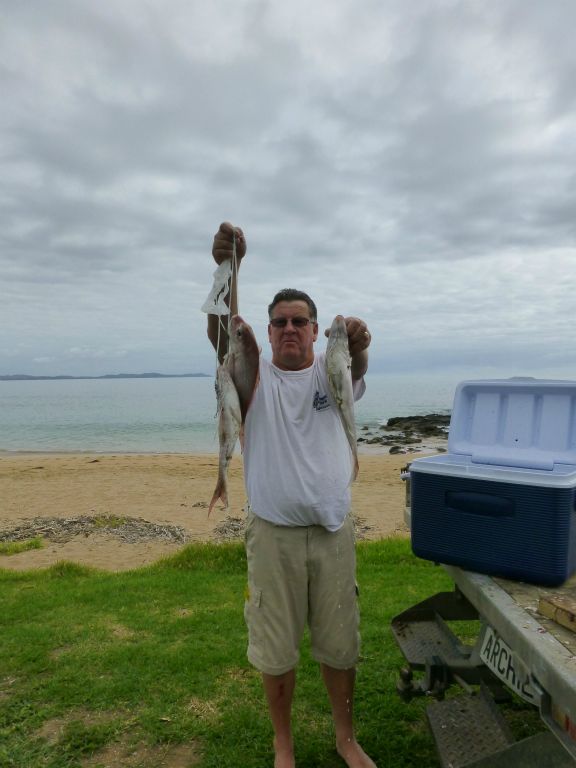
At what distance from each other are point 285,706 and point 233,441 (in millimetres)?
1676

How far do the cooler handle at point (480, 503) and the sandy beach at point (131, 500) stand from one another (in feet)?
25.3

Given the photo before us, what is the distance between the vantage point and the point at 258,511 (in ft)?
11.6

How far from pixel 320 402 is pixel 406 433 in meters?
37.3

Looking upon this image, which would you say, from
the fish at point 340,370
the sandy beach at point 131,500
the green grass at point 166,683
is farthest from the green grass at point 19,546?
the fish at point 340,370

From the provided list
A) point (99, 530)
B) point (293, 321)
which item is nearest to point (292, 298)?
point (293, 321)

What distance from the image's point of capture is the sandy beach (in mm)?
10609

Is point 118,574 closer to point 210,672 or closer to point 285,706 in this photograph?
point 210,672

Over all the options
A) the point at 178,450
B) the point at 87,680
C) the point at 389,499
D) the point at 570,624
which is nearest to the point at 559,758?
the point at 570,624

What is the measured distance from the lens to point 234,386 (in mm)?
3461

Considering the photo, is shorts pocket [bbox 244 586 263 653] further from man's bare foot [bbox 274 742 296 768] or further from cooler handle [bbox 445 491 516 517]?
cooler handle [bbox 445 491 516 517]

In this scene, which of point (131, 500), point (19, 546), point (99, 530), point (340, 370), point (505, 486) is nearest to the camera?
point (505, 486)

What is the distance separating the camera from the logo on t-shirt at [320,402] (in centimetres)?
360

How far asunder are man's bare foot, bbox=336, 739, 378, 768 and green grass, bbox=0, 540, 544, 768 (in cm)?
9

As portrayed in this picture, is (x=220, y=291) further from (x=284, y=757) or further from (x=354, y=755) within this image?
(x=354, y=755)
